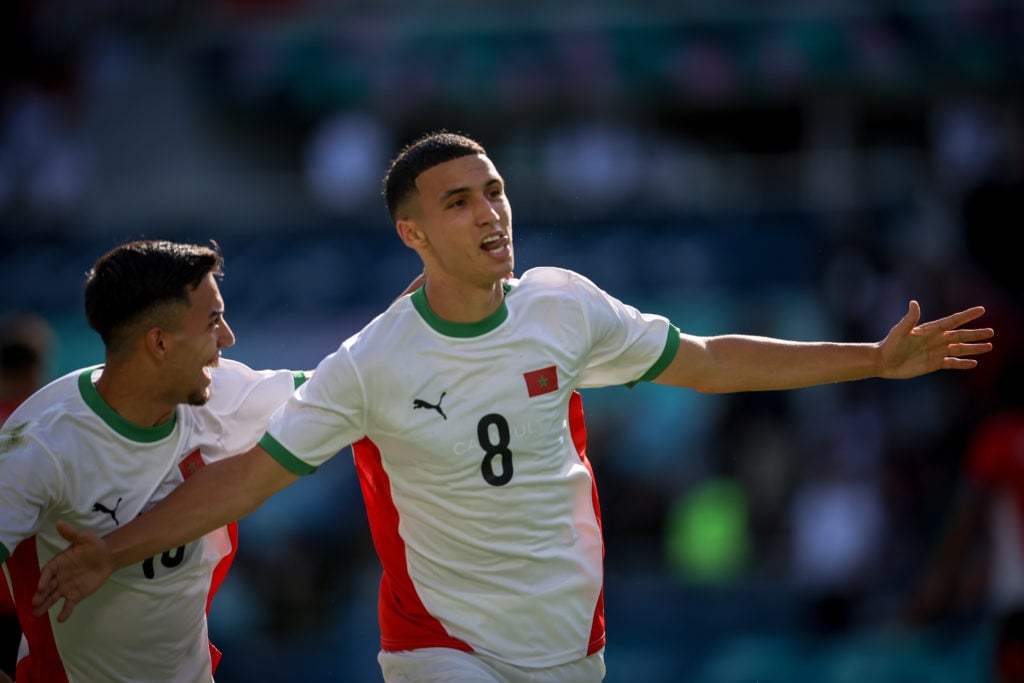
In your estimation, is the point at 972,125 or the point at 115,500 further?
the point at 972,125

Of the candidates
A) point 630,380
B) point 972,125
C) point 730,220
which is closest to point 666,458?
point 730,220

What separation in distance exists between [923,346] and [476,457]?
5.83 ft

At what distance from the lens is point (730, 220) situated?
50.6ft

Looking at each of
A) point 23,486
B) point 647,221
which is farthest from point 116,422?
point 647,221

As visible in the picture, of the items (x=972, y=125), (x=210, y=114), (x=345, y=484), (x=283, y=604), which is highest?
(x=210, y=114)

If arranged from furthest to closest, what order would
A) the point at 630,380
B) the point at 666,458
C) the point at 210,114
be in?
the point at 210,114
the point at 666,458
the point at 630,380

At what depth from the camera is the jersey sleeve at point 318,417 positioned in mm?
5270

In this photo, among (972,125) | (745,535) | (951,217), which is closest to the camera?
(745,535)

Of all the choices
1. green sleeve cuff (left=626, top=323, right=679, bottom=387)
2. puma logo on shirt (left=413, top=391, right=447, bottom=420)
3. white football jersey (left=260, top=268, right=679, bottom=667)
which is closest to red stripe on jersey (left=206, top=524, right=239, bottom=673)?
→ white football jersey (left=260, top=268, right=679, bottom=667)

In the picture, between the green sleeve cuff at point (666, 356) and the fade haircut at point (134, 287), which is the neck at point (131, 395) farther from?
the green sleeve cuff at point (666, 356)

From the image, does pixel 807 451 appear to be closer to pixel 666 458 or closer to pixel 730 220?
pixel 666 458

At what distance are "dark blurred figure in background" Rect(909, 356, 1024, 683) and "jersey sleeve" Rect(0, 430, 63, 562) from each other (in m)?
5.18

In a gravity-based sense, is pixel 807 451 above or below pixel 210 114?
below

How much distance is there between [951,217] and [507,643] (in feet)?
36.7
